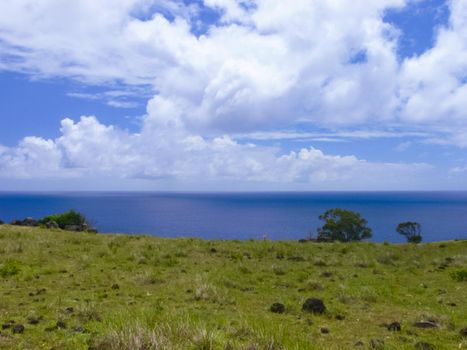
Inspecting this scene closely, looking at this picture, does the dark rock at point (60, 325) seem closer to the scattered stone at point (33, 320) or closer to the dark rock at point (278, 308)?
the scattered stone at point (33, 320)

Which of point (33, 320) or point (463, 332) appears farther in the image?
point (33, 320)

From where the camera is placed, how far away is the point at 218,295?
13.3 metres

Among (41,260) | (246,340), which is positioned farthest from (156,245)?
(246,340)

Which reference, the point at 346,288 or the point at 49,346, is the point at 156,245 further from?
the point at 49,346

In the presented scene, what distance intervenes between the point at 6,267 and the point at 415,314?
596 inches

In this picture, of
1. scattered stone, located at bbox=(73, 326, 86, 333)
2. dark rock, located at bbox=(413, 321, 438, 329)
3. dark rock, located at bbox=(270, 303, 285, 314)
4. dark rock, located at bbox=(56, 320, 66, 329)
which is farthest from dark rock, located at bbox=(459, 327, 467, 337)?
dark rock, located at bbox=(56, 320, 66, 329)

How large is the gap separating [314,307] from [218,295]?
3160 millimetres

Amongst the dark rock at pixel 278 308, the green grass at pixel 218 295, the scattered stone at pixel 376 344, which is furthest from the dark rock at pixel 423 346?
the dark rock at pixel 278 308

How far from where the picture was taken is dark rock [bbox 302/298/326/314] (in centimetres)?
1178

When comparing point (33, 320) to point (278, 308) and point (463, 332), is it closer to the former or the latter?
point (278, 308)

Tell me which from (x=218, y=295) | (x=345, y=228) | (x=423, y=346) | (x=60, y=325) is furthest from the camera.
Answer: (x=345, y=228)

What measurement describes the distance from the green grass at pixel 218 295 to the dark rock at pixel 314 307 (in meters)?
0.31

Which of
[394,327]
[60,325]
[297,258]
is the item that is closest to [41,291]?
[60,325]

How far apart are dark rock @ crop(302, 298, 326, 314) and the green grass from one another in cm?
31
